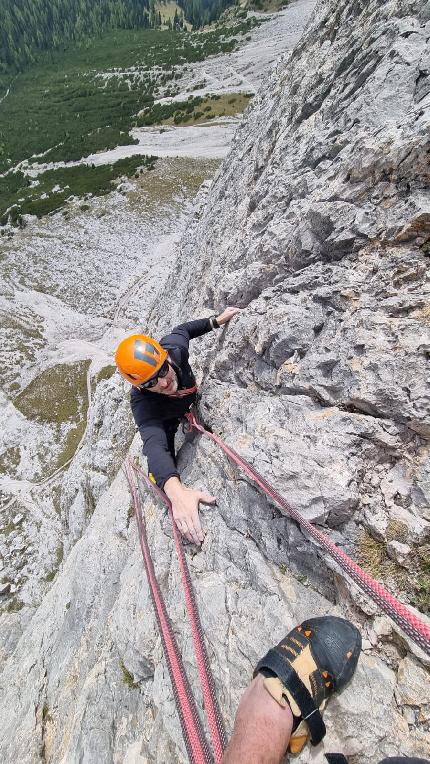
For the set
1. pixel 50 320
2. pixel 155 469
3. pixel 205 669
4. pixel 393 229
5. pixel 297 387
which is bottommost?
pixel 50 320

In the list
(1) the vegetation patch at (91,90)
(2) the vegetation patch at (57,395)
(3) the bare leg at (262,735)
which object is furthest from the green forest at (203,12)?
(3) the bare leg at (262,735)

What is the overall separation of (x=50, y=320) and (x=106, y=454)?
86.0 feet

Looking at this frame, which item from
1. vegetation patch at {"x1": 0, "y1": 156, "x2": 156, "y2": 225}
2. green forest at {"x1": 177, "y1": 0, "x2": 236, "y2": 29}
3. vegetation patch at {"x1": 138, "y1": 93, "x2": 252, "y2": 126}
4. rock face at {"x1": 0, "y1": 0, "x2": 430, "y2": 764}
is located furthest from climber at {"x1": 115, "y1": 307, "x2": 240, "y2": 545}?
green forest at {"x1": 177, "y1": 0, "x2": 236, "y2": 29}

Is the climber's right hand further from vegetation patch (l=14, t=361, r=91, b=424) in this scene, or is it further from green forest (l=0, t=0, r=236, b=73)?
green forest (l=0, t=0, r=236, b=73)

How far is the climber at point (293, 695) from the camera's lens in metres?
3.57

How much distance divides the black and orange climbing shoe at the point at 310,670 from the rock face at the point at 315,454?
224 millimetres

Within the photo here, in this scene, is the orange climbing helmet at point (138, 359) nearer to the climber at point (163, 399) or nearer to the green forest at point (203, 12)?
the climber at point (163, 399)

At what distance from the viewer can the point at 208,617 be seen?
5320 millimetres

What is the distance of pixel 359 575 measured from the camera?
12.7 feet

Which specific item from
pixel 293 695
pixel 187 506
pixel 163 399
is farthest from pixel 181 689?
pixel 163 399

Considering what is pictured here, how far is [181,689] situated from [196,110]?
294ft

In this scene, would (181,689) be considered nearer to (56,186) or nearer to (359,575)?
(359,575)

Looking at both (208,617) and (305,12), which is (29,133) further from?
(208,617)

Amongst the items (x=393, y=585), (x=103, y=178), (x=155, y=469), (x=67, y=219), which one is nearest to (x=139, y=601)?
Result: (x=155, y=469)
